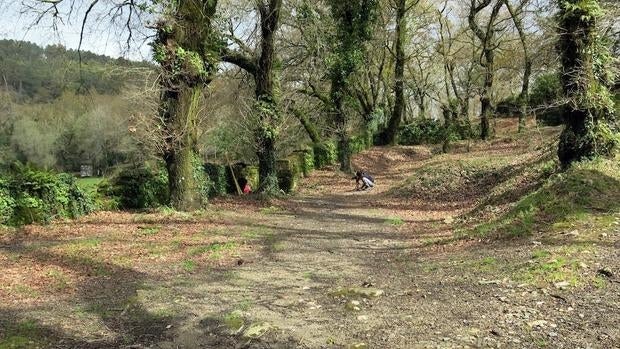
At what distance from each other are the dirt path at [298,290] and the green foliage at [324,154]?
49.2 ft

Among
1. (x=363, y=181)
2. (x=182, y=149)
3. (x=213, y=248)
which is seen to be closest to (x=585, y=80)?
(x=213, y=248)

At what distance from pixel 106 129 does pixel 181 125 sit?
204ft

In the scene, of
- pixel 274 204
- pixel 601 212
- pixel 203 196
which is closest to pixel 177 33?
pixel 203 196

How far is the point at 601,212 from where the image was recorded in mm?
9117

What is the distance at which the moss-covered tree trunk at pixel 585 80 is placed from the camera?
11.3 metres

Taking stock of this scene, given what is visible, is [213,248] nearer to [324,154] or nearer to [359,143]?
[324,154]

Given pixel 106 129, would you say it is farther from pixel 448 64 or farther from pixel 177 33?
pixel 177 33

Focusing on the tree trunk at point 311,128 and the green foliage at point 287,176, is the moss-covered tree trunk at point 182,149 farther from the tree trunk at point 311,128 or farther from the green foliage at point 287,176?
the tree trunk at point 311,128

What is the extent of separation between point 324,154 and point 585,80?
62.1ft

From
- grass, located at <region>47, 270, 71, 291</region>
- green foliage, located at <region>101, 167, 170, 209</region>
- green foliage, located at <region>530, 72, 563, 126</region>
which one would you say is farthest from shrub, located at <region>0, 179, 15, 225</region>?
green foliage, located at <region>530, 72, 563, 126</region>

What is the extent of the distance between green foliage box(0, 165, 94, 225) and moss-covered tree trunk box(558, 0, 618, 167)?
42.6 ft

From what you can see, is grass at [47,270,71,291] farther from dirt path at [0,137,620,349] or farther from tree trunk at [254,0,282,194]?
tree trunk at [254,0,282,194]

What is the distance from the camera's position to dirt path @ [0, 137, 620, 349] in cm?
551

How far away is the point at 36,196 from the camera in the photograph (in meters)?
13.1
